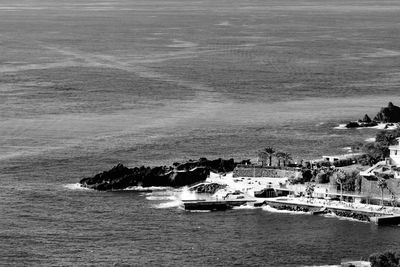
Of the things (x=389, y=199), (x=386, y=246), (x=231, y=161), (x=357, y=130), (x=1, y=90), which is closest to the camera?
(x=386, y=246)

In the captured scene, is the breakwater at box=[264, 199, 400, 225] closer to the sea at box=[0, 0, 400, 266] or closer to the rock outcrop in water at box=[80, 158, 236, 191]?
the sea at box=[0, 0, 400, 266]

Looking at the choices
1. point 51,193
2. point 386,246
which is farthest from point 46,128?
point 386,246

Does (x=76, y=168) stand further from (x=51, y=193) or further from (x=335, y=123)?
(x=335, y=123)

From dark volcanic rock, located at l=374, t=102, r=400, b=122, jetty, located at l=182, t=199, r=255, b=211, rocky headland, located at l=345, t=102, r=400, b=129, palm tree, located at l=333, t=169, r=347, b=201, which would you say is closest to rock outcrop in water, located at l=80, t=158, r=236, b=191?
jetty, located at l=182, t=199, r=255, b=211

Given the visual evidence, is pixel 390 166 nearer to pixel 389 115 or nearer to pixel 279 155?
pixel 279 155

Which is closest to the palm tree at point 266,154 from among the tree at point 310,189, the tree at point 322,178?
the tree at point 322,178

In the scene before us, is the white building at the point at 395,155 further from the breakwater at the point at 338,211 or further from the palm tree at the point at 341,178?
the breakwater at the point at 338,211

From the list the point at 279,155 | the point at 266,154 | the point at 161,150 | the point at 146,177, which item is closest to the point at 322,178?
the point at 279,155
